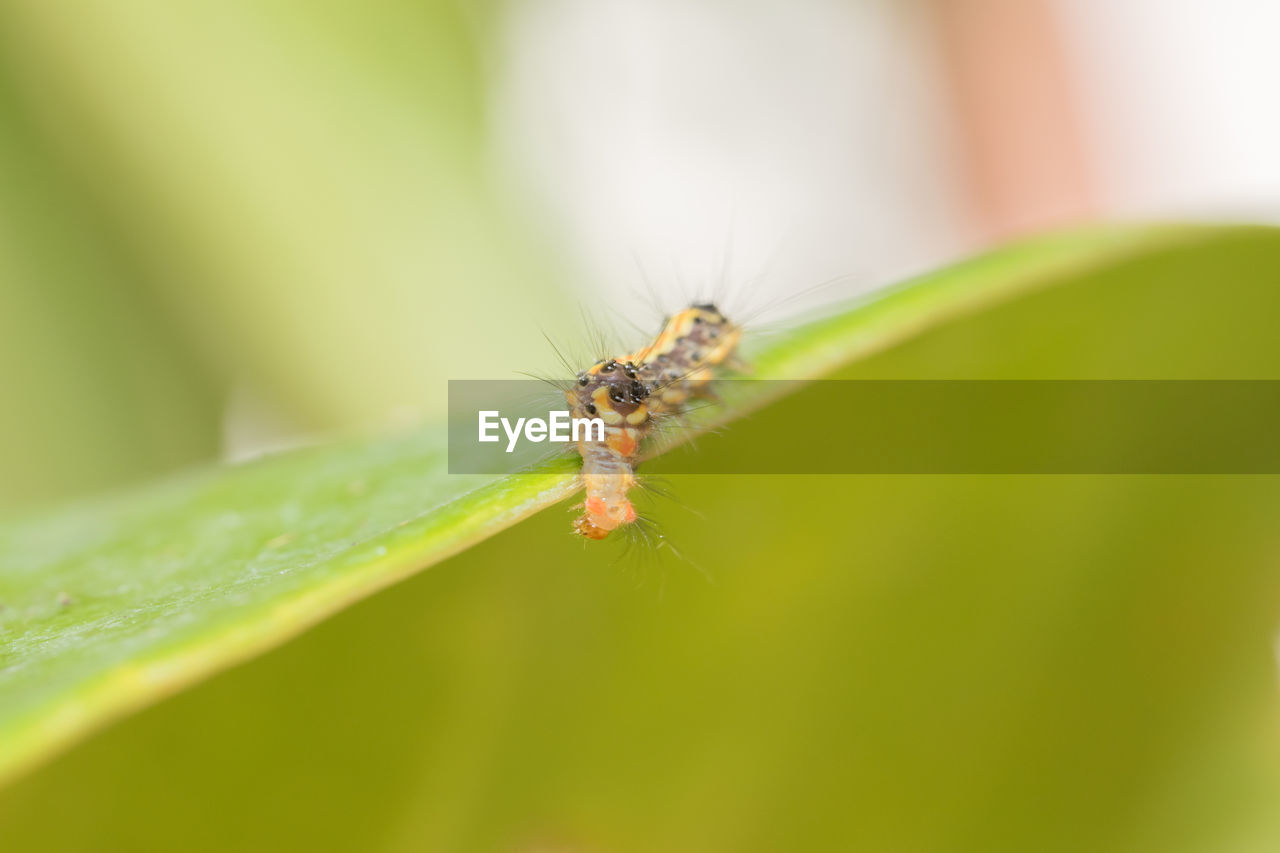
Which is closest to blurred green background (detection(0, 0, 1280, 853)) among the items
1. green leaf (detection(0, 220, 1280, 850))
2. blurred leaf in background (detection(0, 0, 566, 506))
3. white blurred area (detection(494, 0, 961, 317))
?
green leaf (detection(0, 220, 1280, 850))

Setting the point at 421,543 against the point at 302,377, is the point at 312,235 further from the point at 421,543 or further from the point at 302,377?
the point at 421,543

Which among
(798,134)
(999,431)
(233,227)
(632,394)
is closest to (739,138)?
(798,134)

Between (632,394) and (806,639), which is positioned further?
(632,394)

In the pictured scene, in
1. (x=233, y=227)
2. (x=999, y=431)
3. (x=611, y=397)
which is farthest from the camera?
(x=233, y=227)

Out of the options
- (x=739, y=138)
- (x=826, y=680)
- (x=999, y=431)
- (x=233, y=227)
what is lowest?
(x=826, y=680)

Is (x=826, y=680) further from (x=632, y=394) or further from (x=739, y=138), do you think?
(x=739, y=138)

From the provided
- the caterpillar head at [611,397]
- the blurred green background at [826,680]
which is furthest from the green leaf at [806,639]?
the caterpillar head at [611,397]

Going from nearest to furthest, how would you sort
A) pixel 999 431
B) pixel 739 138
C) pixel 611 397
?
pixel 999 431, pixel 611 397, pixel 739 138

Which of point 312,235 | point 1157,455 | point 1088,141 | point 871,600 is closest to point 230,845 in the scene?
point 871,600

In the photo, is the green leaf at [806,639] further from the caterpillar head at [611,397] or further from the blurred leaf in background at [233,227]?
Answer: the blurred leaf in background at [233,227]
